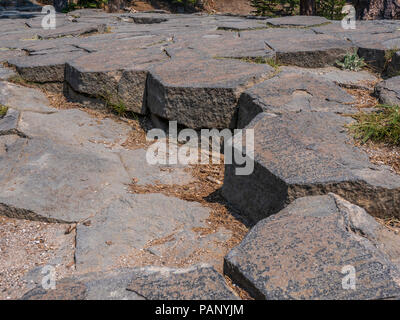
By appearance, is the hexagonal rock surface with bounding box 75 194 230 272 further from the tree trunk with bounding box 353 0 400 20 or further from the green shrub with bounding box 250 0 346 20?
the green shrub with bounding box 250 0 346 20

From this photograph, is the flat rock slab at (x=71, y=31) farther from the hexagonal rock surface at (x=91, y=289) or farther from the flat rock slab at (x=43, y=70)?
the hexagonal rock surface at (x=91, y=289)

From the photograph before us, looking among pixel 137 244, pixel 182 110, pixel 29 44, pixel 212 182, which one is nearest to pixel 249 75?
pixel 182 110

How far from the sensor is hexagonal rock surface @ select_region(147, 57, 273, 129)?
263 centimetres

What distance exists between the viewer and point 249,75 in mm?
2750

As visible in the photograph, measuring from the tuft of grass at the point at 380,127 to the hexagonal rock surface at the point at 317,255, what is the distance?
1.85 feet

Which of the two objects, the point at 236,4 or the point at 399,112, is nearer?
the point at 399,112

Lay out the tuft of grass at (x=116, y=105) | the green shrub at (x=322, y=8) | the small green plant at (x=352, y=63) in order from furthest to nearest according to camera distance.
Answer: the green shrub at (x=322, y=8)
the small green plant at (x=352, y=63)
the tuft of grass at (x=116, y=105)

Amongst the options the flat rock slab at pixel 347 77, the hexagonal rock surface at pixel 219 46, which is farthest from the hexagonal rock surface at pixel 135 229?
the hexagonal rock surface at pixel 219 46

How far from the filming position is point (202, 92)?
8.63ft

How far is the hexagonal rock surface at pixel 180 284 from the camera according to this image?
1292 mm

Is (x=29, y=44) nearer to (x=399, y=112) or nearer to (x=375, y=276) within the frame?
(x=399, y=112)

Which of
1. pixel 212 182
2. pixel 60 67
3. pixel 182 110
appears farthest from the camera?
pixel 60 67

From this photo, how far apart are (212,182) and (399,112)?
3.56 ft

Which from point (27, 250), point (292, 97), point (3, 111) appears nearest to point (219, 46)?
point (292, 97)
